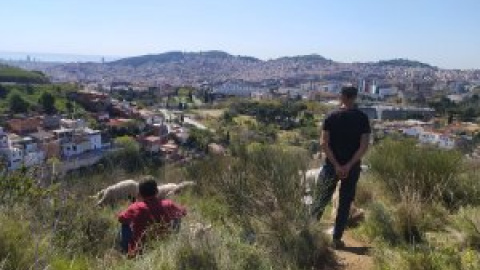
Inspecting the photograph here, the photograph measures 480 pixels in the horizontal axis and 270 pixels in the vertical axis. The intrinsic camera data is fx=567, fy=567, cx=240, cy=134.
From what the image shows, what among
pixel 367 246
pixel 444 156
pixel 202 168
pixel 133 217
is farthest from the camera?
pixel 202 168

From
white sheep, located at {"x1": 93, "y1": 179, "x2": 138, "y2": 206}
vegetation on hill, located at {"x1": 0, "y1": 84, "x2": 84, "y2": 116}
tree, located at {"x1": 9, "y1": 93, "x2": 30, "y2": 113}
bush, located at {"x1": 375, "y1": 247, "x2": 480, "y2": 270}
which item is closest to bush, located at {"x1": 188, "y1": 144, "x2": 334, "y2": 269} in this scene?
bush, located at {"x1": 375, "y1": 247, "x2": 480, "y2": 270}

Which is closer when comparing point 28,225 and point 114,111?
point 28,225

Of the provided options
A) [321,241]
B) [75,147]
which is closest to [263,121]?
[75,147]

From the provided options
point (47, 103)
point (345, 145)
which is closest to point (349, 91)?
point (345, 145)

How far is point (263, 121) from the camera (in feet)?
198

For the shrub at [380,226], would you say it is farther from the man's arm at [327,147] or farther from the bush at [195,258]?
the bush at [195,258]

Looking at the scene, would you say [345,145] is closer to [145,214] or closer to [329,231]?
[329,231]

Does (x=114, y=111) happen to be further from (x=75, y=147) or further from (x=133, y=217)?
(x=133, y=217)

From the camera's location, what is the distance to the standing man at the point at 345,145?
14.0ft

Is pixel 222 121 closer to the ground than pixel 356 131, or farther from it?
closer to the ground

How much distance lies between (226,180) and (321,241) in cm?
85

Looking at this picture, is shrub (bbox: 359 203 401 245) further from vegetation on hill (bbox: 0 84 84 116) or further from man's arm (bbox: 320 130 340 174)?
vegetation on hill (bbox: 0 84 84 116)

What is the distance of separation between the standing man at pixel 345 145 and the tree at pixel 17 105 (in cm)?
4856

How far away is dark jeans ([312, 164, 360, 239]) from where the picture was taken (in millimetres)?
4156
